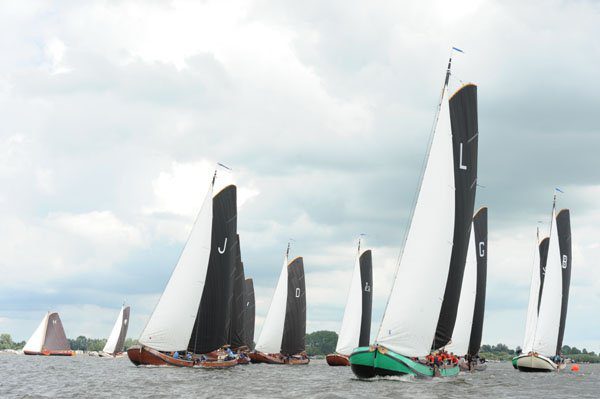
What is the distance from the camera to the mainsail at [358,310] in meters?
98.9

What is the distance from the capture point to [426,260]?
4734 centimetres

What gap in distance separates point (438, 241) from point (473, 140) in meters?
7.44

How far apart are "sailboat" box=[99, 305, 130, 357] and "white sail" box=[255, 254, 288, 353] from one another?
181 ft

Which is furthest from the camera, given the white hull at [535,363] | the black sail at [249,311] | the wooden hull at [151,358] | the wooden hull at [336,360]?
the black sail at [249,311]

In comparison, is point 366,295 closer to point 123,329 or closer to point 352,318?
point 352,318

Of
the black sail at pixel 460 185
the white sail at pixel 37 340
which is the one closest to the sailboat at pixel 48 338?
the white sail at pixel 37 340

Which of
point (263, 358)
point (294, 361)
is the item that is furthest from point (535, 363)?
point (263, 358)

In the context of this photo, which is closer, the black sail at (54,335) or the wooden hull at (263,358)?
the wooden hull at (263,358)

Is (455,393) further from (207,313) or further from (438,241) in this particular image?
(207,313)

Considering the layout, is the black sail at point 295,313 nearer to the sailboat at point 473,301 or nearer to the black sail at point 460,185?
the sailboat at point 473,301

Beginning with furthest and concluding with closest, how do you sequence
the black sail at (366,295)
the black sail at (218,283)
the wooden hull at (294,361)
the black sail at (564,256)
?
the wooden hull at (294,361) < the black sail at (366,295) < the black sail at (564,256) < the black sail at (218,283)

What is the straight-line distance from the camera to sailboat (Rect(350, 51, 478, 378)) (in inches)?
1821

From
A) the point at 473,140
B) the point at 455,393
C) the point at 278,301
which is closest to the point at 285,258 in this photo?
the point at 278,301

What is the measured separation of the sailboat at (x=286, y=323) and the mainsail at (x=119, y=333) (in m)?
54.7
